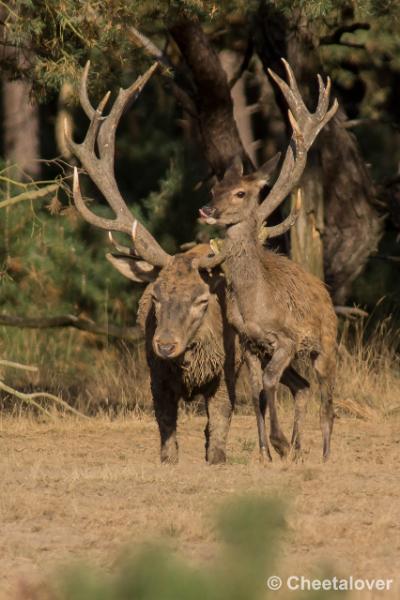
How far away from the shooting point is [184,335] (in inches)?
365

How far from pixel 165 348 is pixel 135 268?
1066mm

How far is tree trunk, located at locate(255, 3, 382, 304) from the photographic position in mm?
14781

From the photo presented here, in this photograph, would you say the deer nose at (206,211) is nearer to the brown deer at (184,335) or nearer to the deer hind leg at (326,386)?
the brown deer at (184,335)

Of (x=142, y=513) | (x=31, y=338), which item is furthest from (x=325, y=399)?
(x=31, y=338)

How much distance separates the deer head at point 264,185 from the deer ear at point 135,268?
608 millimetres

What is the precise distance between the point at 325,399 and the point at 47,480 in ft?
7.48

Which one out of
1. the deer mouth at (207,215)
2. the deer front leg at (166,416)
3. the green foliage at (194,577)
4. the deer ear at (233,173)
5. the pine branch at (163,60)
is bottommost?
the deer front leg at (166,416)

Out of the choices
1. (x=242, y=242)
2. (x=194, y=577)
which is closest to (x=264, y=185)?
(x=242, y=242)

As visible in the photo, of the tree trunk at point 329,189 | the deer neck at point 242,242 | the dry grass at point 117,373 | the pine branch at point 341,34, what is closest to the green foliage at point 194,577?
the deer neck at point 242,242

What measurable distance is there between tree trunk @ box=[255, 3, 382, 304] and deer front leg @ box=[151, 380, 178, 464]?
5086 mm

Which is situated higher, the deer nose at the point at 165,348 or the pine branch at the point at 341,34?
the pine branch at the point at 341,34

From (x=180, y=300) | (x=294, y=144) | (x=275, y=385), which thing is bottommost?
(x=275, y=385)

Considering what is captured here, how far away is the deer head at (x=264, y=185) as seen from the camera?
380 inches

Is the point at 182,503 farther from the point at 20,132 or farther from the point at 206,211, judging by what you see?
the point at 20,132
